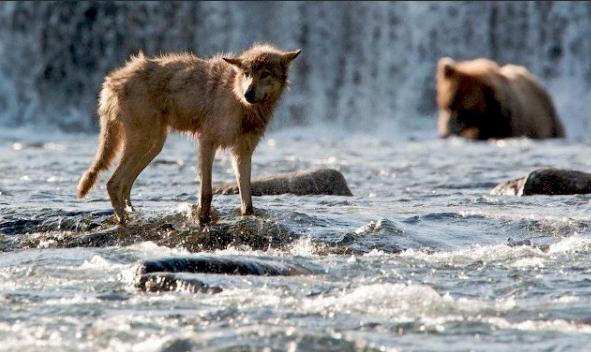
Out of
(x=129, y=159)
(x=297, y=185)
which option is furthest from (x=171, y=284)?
(x=297, y=185)

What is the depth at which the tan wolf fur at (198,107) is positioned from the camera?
10.4 metres

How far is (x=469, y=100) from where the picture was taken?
2405 cm

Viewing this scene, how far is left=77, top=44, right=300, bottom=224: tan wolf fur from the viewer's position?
10430 millimetres

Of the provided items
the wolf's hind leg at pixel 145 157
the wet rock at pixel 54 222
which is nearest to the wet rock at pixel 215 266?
the wet rock at pixel 54 222

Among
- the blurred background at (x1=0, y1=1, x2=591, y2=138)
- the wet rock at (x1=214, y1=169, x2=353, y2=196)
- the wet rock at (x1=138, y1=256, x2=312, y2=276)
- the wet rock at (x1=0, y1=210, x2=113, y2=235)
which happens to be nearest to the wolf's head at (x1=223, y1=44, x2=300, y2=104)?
the wet rock at (x1=0, y1=210, x2=113, y2=235)

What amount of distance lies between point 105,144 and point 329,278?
3.85m

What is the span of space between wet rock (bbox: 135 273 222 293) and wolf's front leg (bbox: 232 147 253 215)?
2868 millimetres

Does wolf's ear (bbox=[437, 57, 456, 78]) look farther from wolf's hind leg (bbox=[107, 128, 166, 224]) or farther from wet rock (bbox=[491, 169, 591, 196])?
wolf's hind leg (bbox=[107, 128, 166, 224])

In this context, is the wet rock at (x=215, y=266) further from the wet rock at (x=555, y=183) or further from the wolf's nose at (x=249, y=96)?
the wet rock at (x=555, y=183)

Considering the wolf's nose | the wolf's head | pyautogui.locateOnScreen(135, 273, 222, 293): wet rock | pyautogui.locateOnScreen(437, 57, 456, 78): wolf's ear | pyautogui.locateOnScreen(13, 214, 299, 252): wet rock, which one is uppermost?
the wolf's head

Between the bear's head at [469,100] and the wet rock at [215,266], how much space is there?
15545 millimetres

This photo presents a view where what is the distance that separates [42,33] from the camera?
29.5 m

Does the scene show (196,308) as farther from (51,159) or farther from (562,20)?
(562,20)

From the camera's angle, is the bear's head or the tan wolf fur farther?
the bear's head
